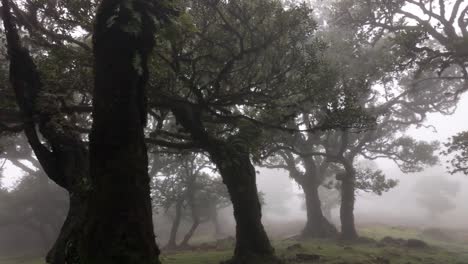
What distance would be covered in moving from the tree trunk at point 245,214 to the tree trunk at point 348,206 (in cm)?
1304

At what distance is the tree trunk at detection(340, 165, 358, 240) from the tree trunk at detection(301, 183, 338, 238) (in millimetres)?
2884

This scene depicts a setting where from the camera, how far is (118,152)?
24.8 ft

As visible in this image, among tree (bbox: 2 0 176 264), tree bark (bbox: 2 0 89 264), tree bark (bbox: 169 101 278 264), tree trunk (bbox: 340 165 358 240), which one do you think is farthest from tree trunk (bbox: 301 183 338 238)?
tree bark (bbox: 2 0 89 264)

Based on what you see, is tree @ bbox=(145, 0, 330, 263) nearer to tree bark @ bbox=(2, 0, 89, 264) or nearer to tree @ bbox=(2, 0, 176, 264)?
tree @ bbox=(2, 0, 176, 264)

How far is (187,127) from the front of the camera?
1568 cm

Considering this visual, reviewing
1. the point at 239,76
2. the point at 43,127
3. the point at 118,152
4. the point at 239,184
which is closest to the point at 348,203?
the point at 239,184

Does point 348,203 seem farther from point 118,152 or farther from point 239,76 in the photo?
point 118,152

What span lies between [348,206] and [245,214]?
46.8 ft

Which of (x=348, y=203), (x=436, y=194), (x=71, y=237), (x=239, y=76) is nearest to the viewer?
(x=71, y=237)

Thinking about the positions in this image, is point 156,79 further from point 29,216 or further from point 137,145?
point 29,216

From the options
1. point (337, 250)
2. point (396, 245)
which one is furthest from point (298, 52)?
point (396, 245)

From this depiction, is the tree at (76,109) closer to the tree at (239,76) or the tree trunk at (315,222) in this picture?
the tree at (239,76)

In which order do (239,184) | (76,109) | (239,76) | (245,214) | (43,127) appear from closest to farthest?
(43,127) < (76,109) < (239,76) < (245,214) < (239,184)

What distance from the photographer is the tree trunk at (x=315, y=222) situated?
100 feet
